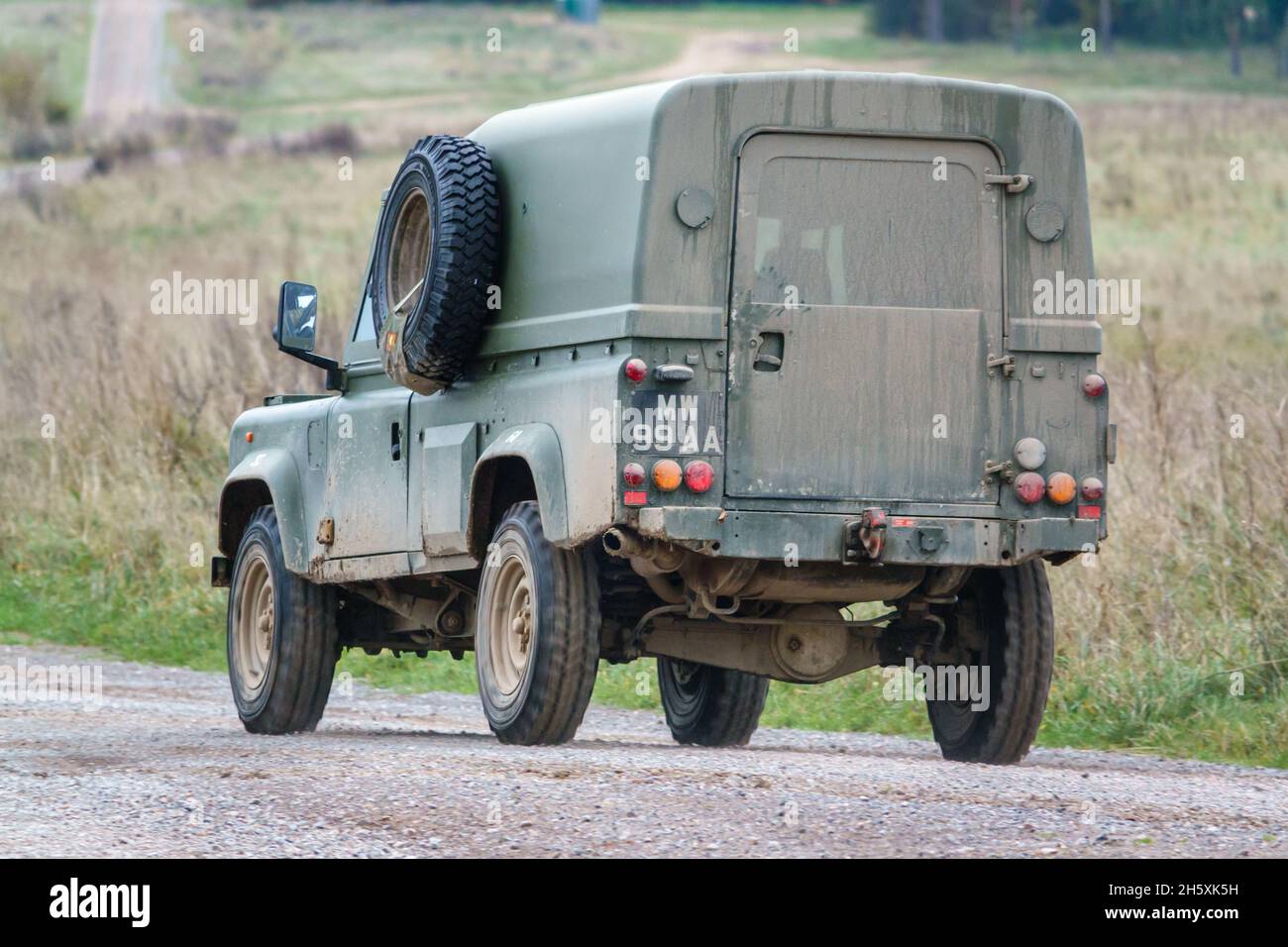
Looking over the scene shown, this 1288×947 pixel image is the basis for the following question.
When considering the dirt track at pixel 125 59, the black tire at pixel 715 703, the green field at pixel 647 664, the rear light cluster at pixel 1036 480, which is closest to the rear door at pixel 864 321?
the rear light cluster at pixel 1036 480

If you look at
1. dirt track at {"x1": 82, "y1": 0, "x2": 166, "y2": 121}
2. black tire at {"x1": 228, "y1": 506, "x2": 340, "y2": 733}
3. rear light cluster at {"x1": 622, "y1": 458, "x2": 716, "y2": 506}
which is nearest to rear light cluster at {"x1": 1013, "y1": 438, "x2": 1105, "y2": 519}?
rear light cluster at {"x1": 622, "y1": 458, "x2": 716, "y2": 506}

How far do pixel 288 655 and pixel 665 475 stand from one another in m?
3.17

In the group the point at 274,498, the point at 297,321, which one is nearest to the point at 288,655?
the point at 274,498

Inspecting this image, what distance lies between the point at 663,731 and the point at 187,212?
33552 millimetres

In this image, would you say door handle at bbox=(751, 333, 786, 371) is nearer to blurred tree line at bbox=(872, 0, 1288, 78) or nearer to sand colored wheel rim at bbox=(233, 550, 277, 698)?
sand colored wheel rim at bbox=(233, 550, 277, 698)

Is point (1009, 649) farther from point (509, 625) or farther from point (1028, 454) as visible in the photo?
point (509, 625)

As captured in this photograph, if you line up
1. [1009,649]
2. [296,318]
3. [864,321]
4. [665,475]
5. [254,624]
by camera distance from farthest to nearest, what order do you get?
[254,624]
[296,318]
[1009,649]
[864,321]
[665,475]

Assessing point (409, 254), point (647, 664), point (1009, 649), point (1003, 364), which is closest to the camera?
point (1003, 364)

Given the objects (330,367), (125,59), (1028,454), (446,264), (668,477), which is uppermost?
(125,59)

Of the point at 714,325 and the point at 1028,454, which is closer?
the point at 714,325

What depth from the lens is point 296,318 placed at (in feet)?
36.2

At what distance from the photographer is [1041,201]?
922cm

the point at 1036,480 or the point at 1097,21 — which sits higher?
the point at 1097,21
